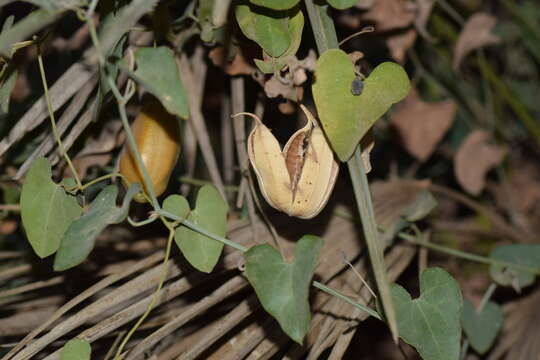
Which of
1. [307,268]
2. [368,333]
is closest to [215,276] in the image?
[307,268]

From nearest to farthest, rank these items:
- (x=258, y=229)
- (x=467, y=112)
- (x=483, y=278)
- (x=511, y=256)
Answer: (x=258, y=229), (x=511, y=256), (x=483, y=278), (x=467, y=112)

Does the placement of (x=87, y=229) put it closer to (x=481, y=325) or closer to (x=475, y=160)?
(x=481, y=325)

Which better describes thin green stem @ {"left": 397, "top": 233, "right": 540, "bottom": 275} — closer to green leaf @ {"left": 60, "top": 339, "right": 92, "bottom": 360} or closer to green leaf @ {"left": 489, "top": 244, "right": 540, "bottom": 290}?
green leaf @ {"left": 489, "top": 244, "right": 540, "bottom": 290}

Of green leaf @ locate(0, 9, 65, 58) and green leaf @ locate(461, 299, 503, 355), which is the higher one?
green leaf @ locate(0, 9, 65, 58)

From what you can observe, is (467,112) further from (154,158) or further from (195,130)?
(154,158)

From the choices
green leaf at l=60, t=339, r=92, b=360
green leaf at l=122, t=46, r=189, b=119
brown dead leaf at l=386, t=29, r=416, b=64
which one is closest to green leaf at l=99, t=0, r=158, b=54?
green leaf at l=122, t=46, r=189, b=119

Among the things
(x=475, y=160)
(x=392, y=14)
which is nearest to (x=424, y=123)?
(x=475, y=160)

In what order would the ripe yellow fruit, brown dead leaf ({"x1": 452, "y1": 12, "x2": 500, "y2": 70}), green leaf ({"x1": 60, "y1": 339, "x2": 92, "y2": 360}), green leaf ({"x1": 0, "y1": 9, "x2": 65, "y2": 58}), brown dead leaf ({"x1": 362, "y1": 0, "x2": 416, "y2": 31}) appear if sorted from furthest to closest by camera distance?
brown dead leaf ({"x1": 452, "y1": 12, "x2": 500, "y2": 70}) → brown dead leaf ({"x1": 362, "y1": 0, "x2": 416, "y2": 31}) → the ripe yellow fruit → green leaf ({"x1": 60, "y1": 339, "x2": 92, "y2": 360}) → green leaf ({"x1": 0, "y1": 9, "x2": 65, "y2": 58})
